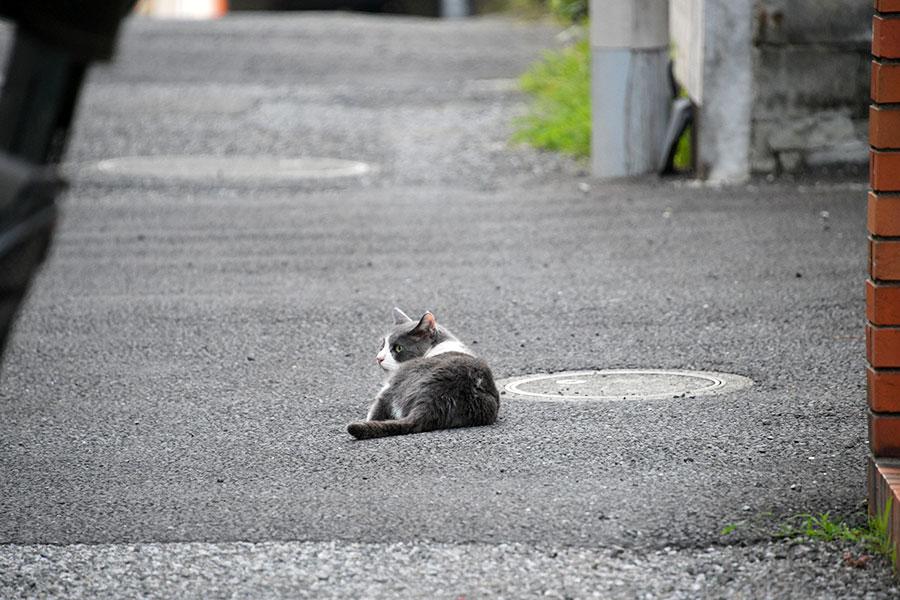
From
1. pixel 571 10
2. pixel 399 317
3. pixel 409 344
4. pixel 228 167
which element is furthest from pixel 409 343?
pixel 571 10

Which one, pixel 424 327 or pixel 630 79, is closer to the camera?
pixel 424 327

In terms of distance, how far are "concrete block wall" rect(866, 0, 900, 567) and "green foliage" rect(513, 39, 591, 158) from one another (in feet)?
30.9

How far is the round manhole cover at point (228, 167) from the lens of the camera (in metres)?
13.3

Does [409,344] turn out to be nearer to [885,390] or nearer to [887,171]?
[885,390]

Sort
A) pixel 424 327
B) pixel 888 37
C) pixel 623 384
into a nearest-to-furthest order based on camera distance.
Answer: pixel 888 37 → pixel 424 327 → pixel 623 384

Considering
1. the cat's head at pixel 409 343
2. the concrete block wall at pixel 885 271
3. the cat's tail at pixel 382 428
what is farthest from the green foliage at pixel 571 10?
the concrete block wall at pixel 885 271

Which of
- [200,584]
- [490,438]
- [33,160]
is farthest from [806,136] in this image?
[33,160]

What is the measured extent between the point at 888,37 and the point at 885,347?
100 cm

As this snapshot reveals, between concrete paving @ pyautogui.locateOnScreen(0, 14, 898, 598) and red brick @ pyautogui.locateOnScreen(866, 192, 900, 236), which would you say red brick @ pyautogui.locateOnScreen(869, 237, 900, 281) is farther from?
concrete paving @ pyautogui.locateOnScreen(0, 14, 898, 598)

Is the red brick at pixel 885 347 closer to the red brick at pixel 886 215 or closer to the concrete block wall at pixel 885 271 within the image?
the concrete block wall at pixel 885 271

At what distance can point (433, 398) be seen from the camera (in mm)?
5543

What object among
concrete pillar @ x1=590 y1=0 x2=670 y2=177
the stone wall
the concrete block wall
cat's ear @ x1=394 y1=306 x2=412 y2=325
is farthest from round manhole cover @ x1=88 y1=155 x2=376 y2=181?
the concrete block wall

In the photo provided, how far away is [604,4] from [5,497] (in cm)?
827

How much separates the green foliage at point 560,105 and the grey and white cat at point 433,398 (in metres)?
8.21
